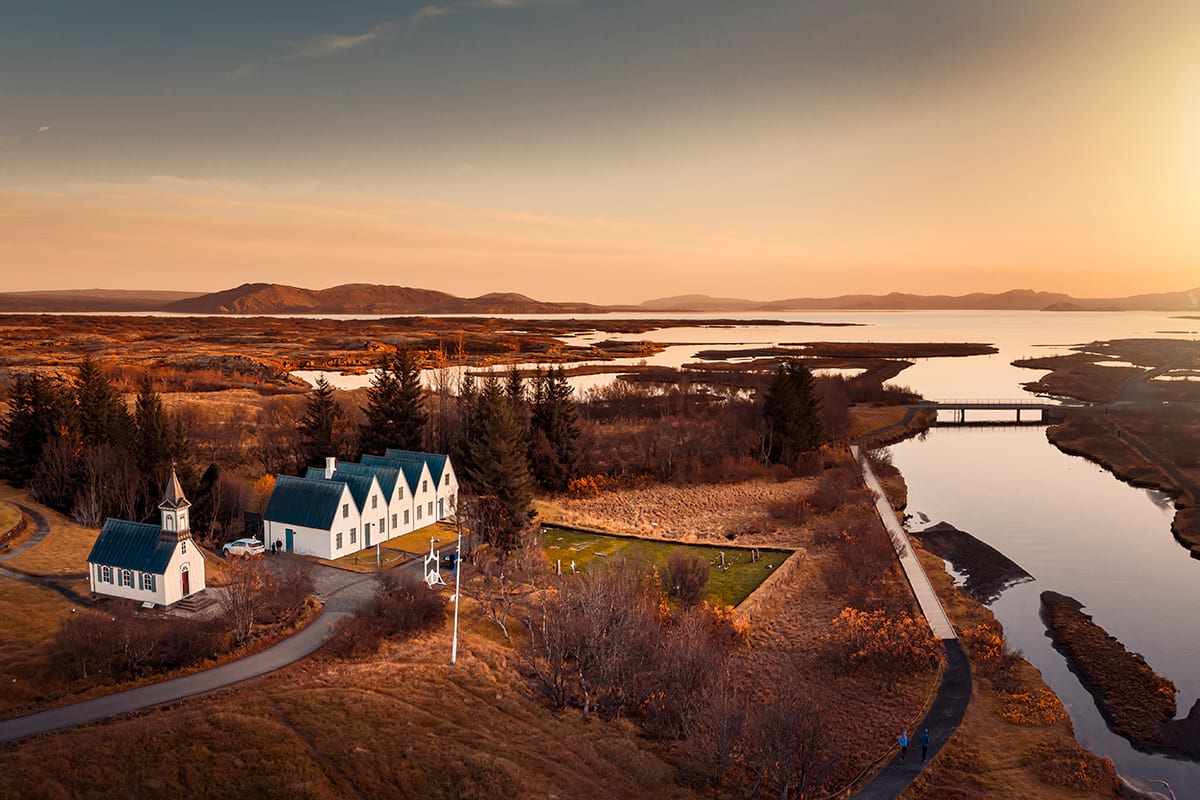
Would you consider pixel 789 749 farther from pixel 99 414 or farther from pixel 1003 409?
pixel 1003 409

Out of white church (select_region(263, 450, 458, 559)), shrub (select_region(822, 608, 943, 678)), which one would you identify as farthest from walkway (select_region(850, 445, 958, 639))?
white church (select_region(263, 450, 458, 559))

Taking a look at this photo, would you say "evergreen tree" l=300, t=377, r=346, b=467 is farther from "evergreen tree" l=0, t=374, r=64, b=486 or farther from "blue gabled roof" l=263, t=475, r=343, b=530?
"evergreen tree" l=0, t=374, r=64, b=486

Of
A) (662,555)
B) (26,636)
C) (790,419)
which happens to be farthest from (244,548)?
(790,419)

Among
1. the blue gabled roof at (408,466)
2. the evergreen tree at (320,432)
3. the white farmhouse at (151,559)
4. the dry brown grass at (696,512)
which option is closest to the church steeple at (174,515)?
the white farmhouse at (151,559)

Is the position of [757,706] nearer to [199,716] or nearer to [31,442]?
[199,716]

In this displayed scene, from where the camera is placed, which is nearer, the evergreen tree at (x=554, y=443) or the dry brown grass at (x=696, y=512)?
the dry brown grass at (x=696, y=512)

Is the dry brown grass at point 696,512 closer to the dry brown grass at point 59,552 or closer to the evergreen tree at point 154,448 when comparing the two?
the evergreen tree at point 154,448
